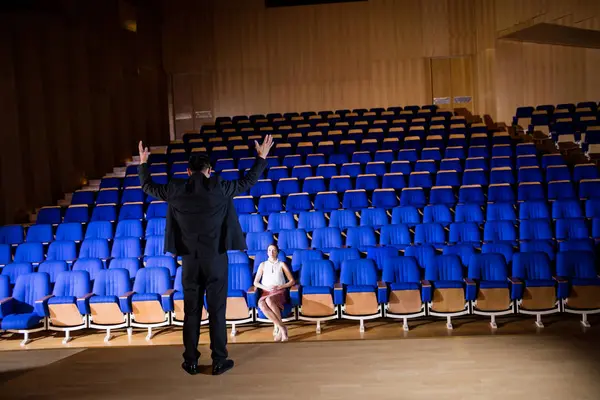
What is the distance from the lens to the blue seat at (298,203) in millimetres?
6164

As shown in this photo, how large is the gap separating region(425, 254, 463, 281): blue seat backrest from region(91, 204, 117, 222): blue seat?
125 inches

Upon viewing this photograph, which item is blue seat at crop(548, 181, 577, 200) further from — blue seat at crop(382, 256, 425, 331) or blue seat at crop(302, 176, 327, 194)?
blue seat at crop(302, 176, 327, 194)

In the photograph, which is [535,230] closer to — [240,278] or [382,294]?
[382,294]

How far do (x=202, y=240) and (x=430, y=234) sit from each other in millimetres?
3258

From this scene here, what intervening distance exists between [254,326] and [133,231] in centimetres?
159

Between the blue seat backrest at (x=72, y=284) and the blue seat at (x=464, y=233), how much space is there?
2961 millimetres

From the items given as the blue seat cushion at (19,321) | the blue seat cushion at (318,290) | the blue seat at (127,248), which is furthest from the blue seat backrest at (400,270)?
the blue seat cushion at (19,321)

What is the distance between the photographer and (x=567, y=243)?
4.90 meters

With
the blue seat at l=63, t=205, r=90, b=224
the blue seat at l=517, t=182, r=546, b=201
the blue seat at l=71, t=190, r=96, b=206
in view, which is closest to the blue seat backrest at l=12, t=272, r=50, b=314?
the blue seat at l=63, t=205, r=90, b=224

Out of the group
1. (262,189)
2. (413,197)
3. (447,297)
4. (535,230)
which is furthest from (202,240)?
(262,189)

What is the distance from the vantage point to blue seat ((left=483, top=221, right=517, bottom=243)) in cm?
529

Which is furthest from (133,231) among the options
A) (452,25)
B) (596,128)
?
(452,25)

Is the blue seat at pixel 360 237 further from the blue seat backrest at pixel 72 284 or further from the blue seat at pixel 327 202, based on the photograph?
the blue seat backrest at pixel 72 284

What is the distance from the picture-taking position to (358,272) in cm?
476
